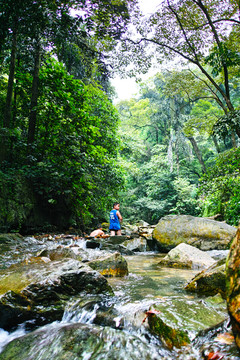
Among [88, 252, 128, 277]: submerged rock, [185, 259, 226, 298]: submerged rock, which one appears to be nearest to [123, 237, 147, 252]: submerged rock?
[88, 252, 128, 277]: submerged rock

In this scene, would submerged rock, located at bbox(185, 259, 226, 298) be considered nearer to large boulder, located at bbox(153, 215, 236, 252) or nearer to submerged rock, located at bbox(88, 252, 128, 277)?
submerged rock, located at bbox(88, 252, 128, 277)

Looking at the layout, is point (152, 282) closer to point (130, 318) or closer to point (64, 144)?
point (130, 318)

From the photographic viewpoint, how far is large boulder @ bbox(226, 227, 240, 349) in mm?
1168

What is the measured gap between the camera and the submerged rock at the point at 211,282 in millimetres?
2775

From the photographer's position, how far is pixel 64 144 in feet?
24.5

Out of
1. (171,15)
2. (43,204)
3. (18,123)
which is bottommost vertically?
(43,204)

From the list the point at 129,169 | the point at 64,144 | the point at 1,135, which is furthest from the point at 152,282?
the point at 129,169

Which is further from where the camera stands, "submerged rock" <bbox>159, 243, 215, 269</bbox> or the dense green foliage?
the dense green foliage

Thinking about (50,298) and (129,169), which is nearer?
(50,298)

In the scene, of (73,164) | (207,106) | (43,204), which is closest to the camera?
(73,164)

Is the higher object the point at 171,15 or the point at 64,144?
the point at 171,15

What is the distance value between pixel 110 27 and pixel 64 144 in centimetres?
390

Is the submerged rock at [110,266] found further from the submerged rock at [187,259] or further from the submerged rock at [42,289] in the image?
the submerged rock at [187,259]

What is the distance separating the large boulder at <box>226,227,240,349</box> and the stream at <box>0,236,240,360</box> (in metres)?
0.25
